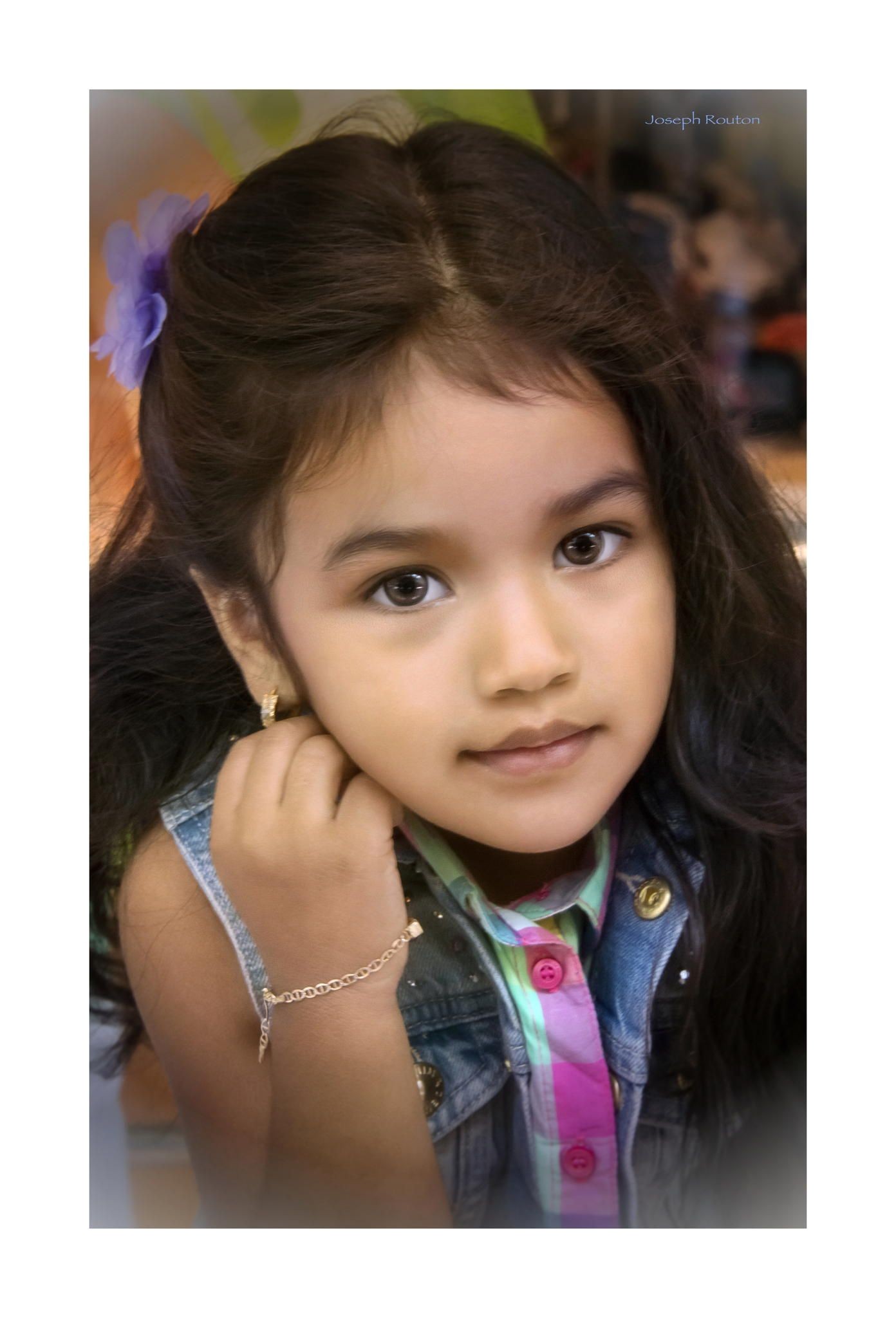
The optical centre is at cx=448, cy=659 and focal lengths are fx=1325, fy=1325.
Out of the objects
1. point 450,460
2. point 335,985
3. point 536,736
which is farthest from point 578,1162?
point 450,460

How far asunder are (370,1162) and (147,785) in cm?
35

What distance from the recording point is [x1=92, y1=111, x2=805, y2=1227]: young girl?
38.2 inches

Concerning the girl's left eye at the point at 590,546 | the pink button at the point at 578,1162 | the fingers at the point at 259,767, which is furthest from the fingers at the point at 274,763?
the pink button at the point at 578,1162

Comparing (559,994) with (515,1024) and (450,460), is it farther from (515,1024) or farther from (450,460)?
(450,460)

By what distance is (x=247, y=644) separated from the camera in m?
1.04

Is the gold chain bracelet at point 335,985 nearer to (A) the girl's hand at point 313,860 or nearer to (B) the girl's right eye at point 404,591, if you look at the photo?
(A) the girl's hand at point 313,860

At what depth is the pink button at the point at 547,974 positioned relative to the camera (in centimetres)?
108

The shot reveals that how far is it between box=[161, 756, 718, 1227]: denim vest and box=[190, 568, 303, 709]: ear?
86mm

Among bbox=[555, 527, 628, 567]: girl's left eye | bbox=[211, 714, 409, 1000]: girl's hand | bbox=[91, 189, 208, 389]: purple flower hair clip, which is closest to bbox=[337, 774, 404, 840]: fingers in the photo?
bbox=[211, 714, 409, 1000]: girl's hand

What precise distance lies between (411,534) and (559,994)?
1.30 ft

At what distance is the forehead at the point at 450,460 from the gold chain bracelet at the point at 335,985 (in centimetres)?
33
